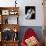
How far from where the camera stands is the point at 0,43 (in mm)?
4922

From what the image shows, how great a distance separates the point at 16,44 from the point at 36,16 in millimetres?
1115

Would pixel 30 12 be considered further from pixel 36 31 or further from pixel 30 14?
pixel 36 31

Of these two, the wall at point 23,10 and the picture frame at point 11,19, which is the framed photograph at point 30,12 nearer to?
the wall at point 23,10

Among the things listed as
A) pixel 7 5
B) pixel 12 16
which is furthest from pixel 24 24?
pixel 7 5

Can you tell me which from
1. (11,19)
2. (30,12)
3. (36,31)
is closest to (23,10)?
(30,12)

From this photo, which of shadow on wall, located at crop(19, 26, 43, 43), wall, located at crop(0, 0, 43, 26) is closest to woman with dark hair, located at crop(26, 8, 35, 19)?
wall, located at crop(0, 0, 43, 26)

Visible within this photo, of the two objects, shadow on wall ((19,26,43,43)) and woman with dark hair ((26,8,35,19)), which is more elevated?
woman with dark hair ((26,8,35,19))

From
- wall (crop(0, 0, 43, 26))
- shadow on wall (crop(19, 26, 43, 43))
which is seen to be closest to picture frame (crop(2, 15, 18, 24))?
wall (crop(0, 0, 43, 26))

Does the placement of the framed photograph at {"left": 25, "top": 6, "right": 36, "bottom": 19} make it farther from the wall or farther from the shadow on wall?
the shadow on wall

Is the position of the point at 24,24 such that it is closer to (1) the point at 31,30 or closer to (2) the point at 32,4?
(1) the point at 31,30

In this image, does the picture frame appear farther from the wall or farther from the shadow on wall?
the shadow on wall

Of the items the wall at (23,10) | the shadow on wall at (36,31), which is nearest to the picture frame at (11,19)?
the wall at (23,10)

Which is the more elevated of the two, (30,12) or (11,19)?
(30,12)

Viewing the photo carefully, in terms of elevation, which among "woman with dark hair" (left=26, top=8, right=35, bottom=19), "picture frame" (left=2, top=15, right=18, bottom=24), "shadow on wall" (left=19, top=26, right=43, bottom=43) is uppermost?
"woman with dark hair" (left=26, top=8, right=35, bottom=19)
